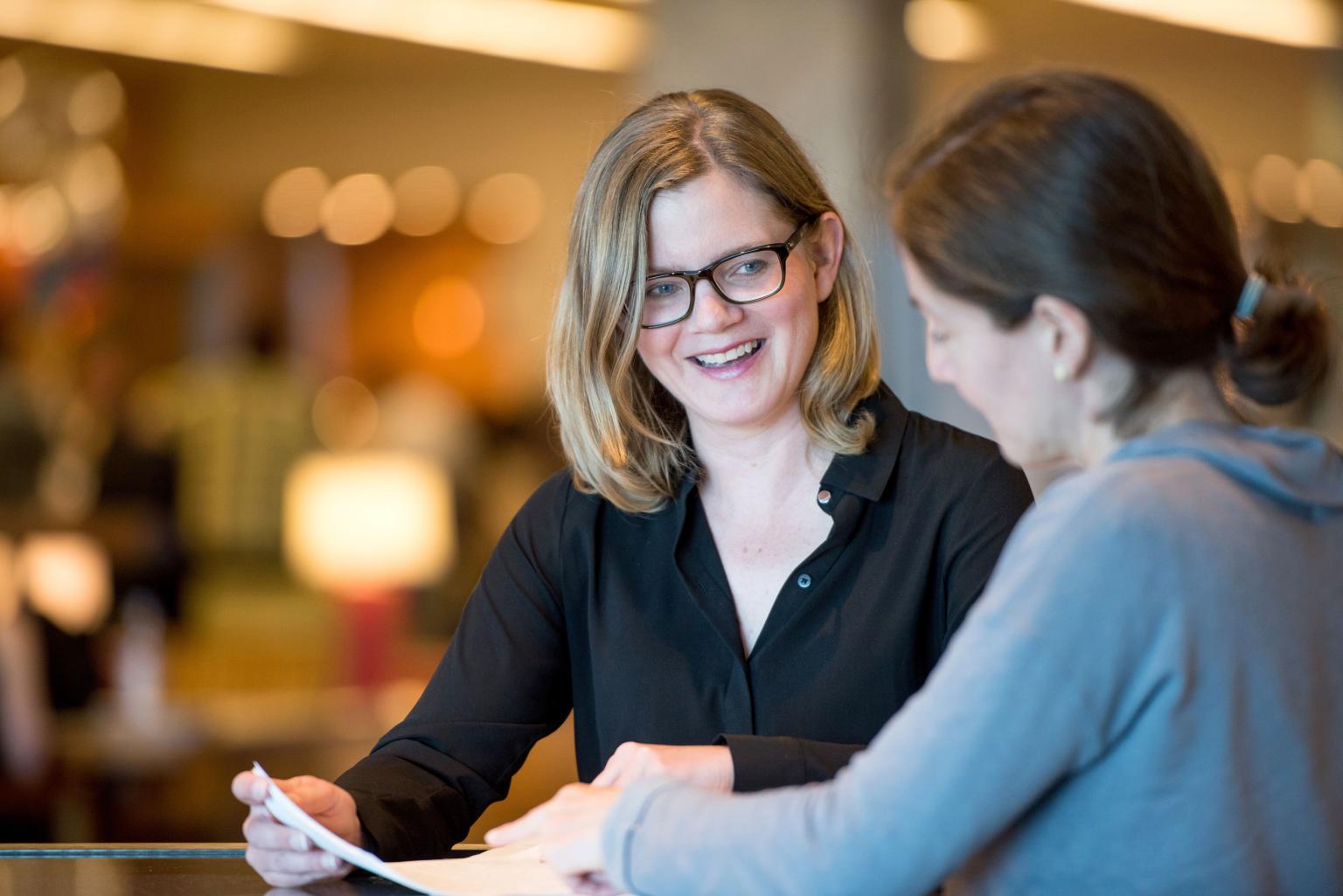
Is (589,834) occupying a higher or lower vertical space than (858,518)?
lower

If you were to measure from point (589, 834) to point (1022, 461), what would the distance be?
1.34 ft

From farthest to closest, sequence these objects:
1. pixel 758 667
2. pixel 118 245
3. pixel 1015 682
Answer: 1. pixel 118 245
2. pixel 758 667
3. pixel 1015 682

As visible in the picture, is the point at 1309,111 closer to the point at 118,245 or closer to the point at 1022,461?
the point at 1022,461

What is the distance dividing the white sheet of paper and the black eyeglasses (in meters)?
0.58

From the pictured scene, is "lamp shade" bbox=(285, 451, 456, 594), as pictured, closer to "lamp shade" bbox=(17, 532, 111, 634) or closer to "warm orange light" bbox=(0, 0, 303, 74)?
"lamp shade" bbox=(17, 532, 111, 634)

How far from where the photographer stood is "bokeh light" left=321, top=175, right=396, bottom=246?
9922 millimetres

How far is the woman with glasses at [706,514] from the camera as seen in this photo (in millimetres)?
1588

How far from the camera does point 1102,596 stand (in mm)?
899

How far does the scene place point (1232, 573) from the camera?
3.04 feet

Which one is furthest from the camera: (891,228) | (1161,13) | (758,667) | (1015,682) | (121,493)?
(121,493)

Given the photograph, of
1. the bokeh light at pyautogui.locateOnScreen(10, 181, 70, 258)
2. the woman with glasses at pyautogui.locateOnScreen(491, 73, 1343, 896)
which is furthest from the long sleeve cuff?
the bokeh light at pyautogui.locateOnScreen(10, 181, 70, 258)

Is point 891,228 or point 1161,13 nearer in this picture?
point 891,228

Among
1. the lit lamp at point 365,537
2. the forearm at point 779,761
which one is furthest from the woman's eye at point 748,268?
the lit lamp at point 365,537

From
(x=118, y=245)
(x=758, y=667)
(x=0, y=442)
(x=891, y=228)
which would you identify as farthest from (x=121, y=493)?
(x=891, y=228)
